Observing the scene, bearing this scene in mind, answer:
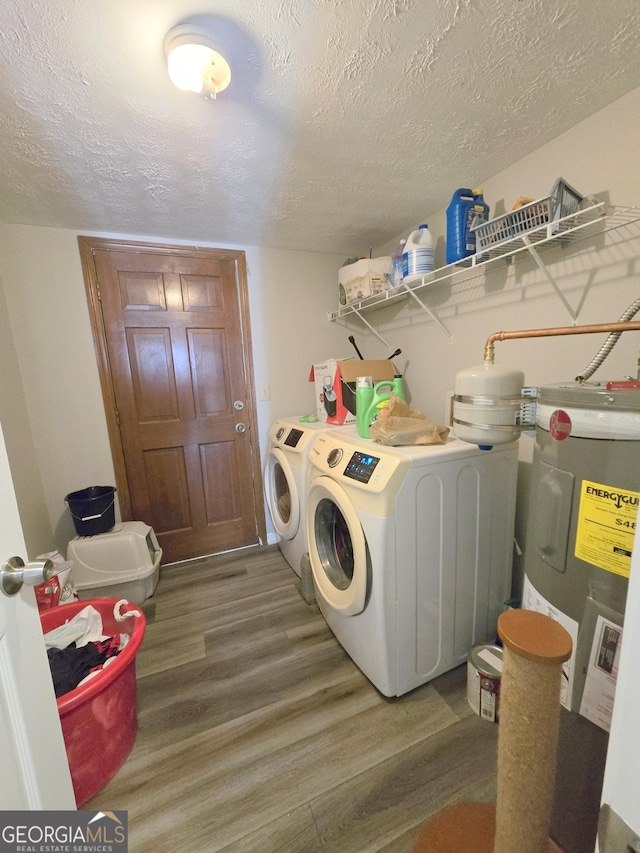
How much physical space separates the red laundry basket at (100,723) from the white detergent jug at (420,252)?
1953 millimetres

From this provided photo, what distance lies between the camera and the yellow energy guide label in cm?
62

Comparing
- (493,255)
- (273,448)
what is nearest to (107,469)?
(273,448)

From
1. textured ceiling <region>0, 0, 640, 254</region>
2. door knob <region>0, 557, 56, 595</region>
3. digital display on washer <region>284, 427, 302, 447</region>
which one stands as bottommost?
digital display on washer <region>284, 427, 302, 447</region>

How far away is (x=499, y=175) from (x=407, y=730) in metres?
2.32

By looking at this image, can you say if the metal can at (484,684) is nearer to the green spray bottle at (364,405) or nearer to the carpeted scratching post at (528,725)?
the carpeted scratching post at (528,725)

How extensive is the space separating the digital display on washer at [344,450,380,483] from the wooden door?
131cm

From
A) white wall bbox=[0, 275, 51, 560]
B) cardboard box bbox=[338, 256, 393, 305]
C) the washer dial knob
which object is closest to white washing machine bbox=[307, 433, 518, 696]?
the washer dial knob

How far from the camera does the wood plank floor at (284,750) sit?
0.94 meters

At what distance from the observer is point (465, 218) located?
4.70 ft

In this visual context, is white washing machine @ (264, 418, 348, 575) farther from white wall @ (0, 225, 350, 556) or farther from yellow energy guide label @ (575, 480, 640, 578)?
yellow energy guide label @ (575, 480, 640, 578)

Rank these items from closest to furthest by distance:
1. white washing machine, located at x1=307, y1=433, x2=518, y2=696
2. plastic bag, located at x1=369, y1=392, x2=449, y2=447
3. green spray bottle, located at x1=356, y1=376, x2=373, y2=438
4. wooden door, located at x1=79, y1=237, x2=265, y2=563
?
white washing machine, located at x1=307, y1=433, x2=518, y2=696 → plastic bag, located at x1=369, y1=392, x2=449, y2=447 → green spray bottle, located at x1=356, y1=376, x2=373, y2=438 → wooden door, located at x1=79, y1=237, x2=265, y2=563

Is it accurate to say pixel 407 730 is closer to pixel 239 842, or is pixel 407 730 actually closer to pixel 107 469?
pixel 239 842

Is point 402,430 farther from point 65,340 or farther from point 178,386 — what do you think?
point 65,340

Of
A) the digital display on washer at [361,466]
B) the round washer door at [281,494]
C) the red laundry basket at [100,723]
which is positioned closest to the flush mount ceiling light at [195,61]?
the digital display on washer at [361,466]
